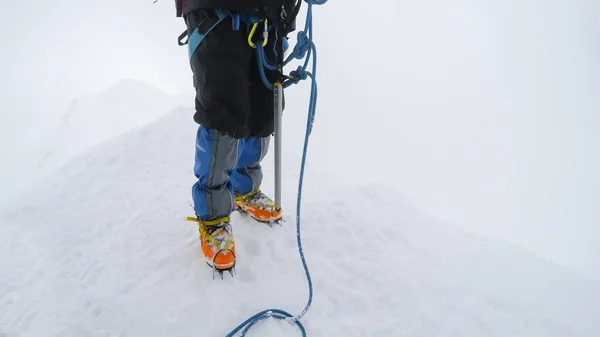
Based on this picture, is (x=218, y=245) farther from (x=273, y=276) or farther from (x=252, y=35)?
(x=252, y=35)

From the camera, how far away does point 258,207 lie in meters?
2.78

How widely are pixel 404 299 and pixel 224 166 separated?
4.65 feet

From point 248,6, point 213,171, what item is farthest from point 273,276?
point 248,6

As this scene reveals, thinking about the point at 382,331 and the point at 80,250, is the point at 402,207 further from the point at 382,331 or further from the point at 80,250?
the point at 80,250

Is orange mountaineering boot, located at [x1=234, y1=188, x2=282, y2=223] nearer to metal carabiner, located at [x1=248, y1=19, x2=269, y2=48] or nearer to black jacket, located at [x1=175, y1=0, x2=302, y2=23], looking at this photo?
metal carabiner, located at [x1=248, y1=19, x2=269, y2=48]

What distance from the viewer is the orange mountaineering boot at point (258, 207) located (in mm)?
2758

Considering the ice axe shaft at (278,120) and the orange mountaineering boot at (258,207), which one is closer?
the ice axe shaft at (278,120)

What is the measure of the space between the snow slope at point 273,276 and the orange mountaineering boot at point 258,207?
82 mm

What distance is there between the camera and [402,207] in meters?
3.44

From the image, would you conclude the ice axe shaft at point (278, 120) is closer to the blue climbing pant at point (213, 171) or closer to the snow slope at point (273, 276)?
the blue climbing pant at point (213, 171)

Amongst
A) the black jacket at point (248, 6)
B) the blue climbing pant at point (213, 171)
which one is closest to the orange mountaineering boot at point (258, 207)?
the blue climbing pant at point (213, 171)

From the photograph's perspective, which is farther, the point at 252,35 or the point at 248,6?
the point at 252,35

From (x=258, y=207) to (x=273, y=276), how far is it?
64 cm

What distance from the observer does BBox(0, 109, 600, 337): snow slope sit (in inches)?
78.6
